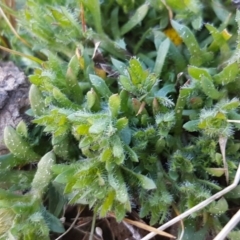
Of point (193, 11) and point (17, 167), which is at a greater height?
point (193, 11)

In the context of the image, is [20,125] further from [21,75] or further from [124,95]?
[124,95]

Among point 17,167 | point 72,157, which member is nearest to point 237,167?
point 72,157

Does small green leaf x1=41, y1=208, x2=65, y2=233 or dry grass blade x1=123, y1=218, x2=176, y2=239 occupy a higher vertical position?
small green leaf x1=41, y1=208, x2=65, y2=233

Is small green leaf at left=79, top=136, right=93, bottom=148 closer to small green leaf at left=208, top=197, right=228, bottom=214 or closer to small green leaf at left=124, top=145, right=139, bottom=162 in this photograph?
small green leaf at left=124, top=145, right=139, bottom=162

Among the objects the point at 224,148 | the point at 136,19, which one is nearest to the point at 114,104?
the point at 224,148

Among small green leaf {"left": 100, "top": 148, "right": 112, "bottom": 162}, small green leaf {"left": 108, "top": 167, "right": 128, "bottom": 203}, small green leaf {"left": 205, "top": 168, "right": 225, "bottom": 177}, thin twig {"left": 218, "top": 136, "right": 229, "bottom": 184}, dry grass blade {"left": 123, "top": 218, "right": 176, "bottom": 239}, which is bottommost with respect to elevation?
dry grass blade {"left": 123, "top": 218, "right": 176, "bottom": 239}

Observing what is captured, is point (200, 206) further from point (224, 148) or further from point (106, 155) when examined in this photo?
point (106, 155)

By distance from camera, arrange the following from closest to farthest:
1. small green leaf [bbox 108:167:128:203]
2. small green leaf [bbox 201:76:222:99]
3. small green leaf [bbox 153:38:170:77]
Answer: small green leaf [bbox 108:167:128:203] → small green leaf [bbox 201:76:222:99] → small green leaf [bbox 153:38:170:77]

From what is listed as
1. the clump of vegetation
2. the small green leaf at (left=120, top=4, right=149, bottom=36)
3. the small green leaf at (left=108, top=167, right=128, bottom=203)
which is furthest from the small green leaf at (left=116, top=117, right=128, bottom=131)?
the small green leaf at (left=120, top=4, right=149, bottom=36)
